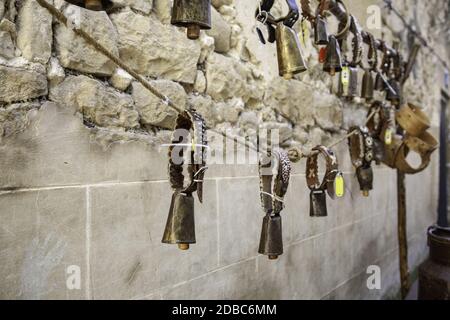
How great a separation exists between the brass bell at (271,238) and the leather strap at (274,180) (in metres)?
0.03

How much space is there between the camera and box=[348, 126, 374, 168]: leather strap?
1.84 metres

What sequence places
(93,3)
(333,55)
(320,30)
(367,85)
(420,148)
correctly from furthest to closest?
(367,85)
(420,148)
(333,55)
(320,30)
(93,3)

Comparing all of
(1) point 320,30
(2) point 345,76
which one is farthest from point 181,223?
(2) point 345,76

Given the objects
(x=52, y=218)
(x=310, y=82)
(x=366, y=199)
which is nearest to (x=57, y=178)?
(x=52, y=218)

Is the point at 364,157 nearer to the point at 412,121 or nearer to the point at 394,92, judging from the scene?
the point at 412,121

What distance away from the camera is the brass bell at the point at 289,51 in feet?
4.06

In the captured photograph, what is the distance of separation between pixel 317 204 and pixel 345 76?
A: 0.66 meters

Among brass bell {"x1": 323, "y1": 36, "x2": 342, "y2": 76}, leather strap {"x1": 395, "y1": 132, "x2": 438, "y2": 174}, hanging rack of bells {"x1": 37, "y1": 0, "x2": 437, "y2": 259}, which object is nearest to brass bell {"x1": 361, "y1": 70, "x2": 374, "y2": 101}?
hanging rack of bells {"x1": 37, "y1": 0, "x2": 437, "y2": 259}

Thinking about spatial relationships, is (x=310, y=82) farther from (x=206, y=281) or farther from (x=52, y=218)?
(x=52, y=218)

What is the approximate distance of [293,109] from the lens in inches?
79.9

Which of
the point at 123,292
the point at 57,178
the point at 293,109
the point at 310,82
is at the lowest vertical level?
the point at 123,292

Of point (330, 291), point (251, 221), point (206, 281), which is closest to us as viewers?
point (206, 281)

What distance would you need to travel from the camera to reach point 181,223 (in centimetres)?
97

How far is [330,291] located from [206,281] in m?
1.24
